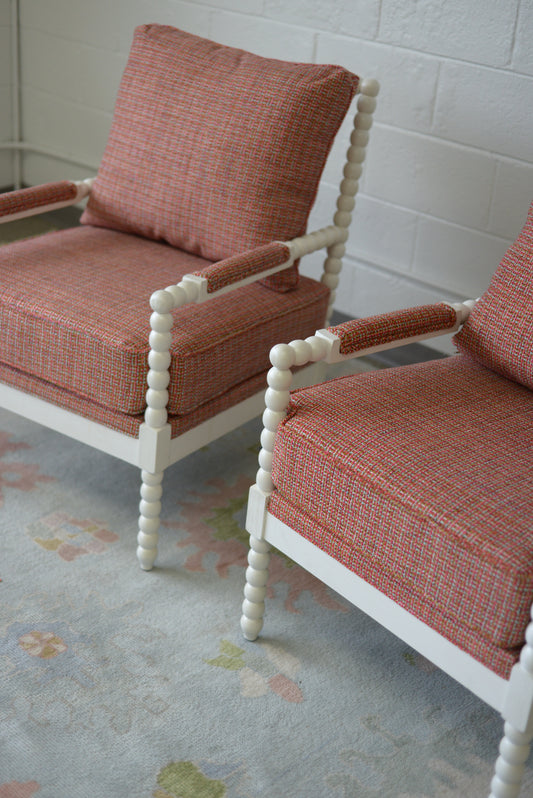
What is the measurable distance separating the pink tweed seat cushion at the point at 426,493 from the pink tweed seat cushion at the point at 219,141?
540mm

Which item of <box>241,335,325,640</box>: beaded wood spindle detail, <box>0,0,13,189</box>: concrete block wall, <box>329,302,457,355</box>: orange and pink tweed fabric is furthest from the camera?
<box>0,0,13,189</box>: concrete block wall

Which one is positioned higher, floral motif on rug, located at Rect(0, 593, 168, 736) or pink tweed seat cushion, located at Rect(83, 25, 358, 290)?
pink tweed seat cushion, located at Rect(83, 25, 358, 290)

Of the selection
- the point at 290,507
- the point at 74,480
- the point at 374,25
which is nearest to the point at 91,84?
the point at 374,25

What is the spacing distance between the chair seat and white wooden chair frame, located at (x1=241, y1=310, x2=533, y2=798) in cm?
29

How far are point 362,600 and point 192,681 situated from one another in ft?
1.19

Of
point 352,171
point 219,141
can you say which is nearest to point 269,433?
point 219,141

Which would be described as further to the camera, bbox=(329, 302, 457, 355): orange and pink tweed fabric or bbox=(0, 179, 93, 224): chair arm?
bbox=(0, 179, 93, 224): chair arm

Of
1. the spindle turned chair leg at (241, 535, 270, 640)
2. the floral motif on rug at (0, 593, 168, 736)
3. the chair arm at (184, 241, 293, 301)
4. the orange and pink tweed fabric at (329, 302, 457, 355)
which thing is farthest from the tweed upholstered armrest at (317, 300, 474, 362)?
the floral motif on rug at (0, 593, 168, 736)

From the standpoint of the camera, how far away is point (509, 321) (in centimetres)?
175

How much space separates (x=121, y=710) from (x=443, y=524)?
2.16ft

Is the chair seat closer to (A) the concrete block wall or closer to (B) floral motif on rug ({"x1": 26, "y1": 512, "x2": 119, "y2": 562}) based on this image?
(B) floral motif on rug ({"x1": 26, "y1": 512, "x2": 119, "y2": 562})

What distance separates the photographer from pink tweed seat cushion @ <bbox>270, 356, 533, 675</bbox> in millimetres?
1330

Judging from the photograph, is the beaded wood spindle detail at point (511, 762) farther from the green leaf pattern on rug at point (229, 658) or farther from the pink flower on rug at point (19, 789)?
the pink flower on rug at point (19, 789)

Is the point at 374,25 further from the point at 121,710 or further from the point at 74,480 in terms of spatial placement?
the point at 121,710
